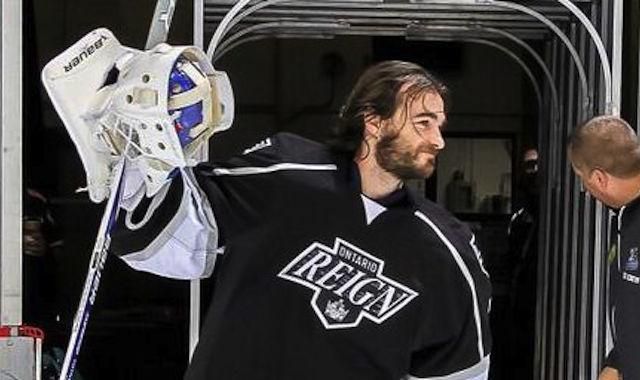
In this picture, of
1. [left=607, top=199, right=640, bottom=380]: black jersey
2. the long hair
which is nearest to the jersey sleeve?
the long hair

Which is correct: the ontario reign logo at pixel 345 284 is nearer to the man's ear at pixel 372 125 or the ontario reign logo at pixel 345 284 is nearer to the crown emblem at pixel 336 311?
the crown emblem at pixel 336 311

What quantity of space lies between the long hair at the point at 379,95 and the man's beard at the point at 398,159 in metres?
0.05

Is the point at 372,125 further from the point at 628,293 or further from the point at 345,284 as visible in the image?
the point at 628,293

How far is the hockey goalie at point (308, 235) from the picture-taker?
183cm

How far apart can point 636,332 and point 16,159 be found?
1631 millimetres

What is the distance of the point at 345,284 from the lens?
1953mm

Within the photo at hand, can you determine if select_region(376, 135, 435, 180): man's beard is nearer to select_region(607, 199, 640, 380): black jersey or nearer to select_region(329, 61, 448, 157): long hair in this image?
select_region(329, 61, 448, 157): long hair

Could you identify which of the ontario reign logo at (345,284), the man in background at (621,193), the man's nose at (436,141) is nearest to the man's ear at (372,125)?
the man's nose at (436,141)

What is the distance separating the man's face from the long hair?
16 mm

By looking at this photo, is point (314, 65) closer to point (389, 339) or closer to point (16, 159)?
point (16, 159)

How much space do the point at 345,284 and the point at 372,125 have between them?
31 cm

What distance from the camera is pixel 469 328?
6.63 ft

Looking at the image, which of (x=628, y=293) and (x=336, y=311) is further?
(x=628, y=293)

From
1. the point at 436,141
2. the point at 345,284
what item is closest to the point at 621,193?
the point at 436,141
